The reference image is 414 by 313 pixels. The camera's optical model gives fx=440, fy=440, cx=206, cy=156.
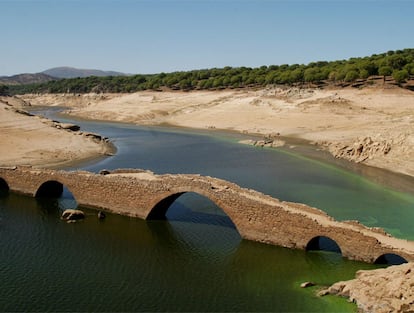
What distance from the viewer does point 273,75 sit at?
326ft

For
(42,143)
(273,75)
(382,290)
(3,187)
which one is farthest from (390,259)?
(273,75)

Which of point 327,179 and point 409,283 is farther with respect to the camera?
point 327,179

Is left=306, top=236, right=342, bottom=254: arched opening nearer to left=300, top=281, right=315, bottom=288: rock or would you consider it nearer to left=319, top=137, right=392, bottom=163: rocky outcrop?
left=300, top=281, right=315, bottom=288: rock

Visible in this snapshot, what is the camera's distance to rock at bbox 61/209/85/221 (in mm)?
28234

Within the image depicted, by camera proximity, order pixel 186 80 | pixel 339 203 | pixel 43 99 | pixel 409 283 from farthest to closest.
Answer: pixel 43 99 < pixel 186 80 < pixel 339 203 < pixel 409 283

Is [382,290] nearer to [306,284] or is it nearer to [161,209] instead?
[306,284]

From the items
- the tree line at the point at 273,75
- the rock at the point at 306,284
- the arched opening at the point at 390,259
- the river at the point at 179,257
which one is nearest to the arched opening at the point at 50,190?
the river at the point at 179,257

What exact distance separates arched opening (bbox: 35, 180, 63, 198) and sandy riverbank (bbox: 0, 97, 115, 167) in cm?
1181

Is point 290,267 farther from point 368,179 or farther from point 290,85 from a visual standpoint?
point 290,85

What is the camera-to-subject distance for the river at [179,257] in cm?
1858

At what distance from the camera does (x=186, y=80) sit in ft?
382

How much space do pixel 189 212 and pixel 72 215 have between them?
25.1 ft

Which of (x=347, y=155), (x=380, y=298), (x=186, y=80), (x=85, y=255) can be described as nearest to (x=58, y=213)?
(x=85, y=255)

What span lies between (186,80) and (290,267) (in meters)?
98.6
